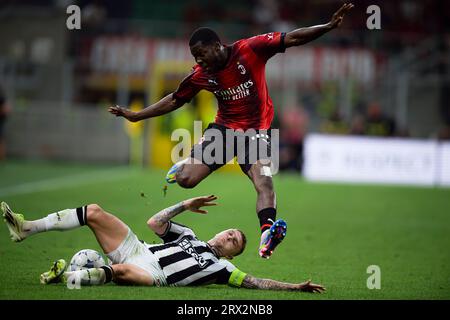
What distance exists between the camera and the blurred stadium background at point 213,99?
2594cm

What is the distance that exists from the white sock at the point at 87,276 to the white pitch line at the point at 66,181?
32.5 feet

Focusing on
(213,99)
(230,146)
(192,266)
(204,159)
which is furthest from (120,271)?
(213,99)

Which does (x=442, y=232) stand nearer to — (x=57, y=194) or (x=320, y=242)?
(x=320, y=242)

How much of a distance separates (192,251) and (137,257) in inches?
21.2

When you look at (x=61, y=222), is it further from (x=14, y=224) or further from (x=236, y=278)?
(x=236, y=278)

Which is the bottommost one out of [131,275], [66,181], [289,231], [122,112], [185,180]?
[289,231]

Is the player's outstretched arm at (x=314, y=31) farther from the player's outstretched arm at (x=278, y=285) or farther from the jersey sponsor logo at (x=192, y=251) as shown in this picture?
the player's outstretched arm at (x=278, y=285)

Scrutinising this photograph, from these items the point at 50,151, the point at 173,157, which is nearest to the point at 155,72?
the point at 173,157

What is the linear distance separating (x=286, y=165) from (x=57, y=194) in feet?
41.5

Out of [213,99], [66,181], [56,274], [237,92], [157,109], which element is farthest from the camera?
[213,99]

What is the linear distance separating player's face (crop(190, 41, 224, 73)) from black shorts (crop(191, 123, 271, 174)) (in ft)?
2.74

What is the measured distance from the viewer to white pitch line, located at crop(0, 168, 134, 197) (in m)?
18.6

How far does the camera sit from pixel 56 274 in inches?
307

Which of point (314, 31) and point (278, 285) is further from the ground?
point (314, 31)
